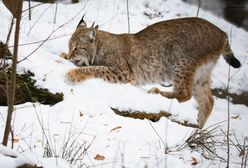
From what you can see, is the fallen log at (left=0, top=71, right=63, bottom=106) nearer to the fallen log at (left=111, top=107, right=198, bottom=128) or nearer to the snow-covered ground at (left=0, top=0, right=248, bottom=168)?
the snow-covered ground at (left=0, top=0, right=248, bottom=168)

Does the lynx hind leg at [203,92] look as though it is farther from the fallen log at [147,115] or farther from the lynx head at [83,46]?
the lynx head at [83,46]

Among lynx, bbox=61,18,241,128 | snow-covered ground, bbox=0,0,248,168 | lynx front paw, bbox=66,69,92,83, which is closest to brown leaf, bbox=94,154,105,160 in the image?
snow-covered ground, bbox=0,0,248,168

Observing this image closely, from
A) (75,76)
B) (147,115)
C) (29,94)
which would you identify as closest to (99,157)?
(29,94)

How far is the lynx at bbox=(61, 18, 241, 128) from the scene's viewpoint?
5.67m

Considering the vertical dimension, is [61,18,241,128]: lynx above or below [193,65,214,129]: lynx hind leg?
above

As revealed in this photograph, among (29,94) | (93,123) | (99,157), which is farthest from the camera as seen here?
(29,94)

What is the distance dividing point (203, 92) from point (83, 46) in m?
1.63

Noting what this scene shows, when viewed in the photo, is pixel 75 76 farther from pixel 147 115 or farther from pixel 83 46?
pixel 147 115

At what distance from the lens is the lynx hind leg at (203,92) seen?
5789 mm

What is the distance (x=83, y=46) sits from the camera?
5.67m

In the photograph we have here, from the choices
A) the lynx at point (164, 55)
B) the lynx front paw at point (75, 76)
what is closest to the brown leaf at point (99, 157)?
the lynx front paw at point (75, 76)

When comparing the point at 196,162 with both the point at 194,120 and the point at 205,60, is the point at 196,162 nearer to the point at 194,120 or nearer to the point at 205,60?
the point at 194,120

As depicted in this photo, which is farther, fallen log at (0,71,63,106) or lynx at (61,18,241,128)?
→ lynx at (61,18,241,128)

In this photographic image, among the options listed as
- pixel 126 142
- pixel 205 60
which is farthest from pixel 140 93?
pixel 126 142
